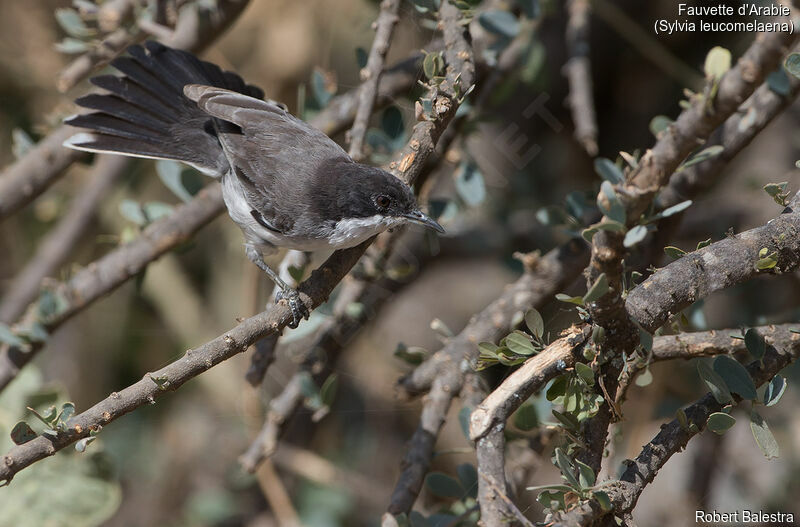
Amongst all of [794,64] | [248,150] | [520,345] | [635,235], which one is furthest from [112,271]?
[794,64]

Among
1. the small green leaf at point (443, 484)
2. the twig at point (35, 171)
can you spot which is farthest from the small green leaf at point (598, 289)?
the twig at point (35, 171)

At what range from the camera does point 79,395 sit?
489 cm

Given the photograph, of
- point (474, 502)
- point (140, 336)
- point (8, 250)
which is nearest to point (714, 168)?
point (474, 502)

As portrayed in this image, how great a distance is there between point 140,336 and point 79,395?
0.57 metres

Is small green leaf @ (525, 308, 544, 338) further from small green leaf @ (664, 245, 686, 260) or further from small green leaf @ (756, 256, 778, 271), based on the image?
small green leaf @ (756, 256, 778, 271)

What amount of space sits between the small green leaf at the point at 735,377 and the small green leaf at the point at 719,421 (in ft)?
0.33

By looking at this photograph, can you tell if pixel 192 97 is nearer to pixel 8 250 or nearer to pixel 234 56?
pixel 234 56

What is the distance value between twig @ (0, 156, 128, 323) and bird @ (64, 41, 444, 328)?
75 centimetres

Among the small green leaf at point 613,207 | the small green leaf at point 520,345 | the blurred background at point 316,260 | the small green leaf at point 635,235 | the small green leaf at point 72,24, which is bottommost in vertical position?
the blurred background at point 316,260

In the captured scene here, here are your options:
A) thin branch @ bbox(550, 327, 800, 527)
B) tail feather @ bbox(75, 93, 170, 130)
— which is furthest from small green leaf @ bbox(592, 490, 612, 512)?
tail feather @ bbox(75, 93, 170, 130)

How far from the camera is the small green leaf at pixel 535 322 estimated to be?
191cm

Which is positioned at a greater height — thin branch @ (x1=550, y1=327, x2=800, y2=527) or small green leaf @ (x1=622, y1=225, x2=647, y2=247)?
small green leaf @ (x1=622, y1=225, x2=647, y2=247)

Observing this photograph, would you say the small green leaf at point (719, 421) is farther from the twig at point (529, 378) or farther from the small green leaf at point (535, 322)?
the small green leaf at point (535, 322)

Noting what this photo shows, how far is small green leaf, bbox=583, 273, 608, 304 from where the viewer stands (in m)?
1.51
